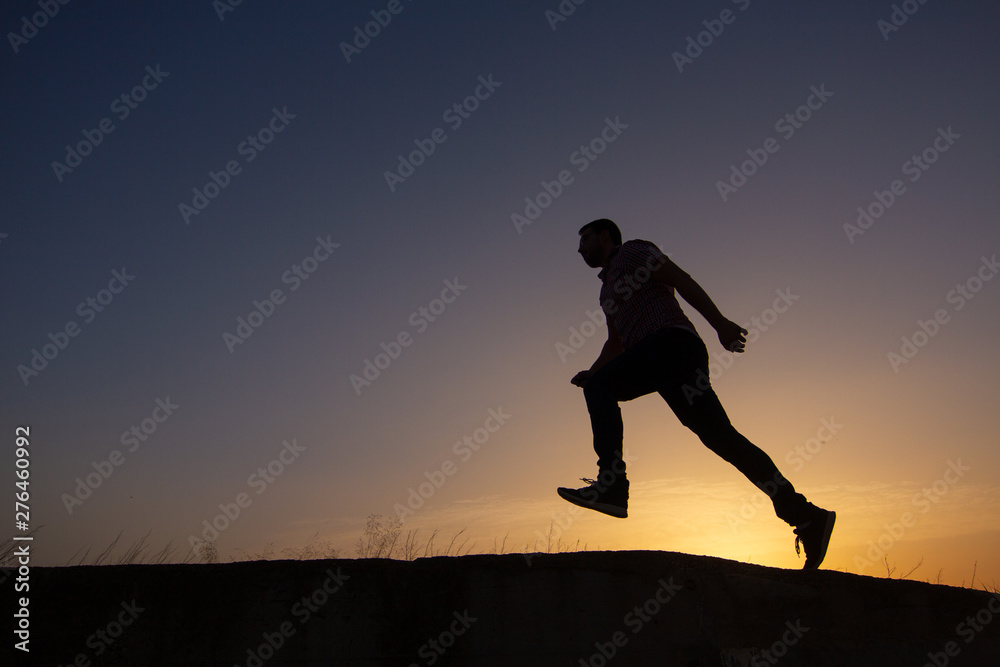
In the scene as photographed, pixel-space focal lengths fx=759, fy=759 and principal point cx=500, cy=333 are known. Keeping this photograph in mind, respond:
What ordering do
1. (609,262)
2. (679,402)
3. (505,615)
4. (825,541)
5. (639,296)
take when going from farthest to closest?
(609,262)
(639,296)
(679,402)
(825,541)
(505,615)

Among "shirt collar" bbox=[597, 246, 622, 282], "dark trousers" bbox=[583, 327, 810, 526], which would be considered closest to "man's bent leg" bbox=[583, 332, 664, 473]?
"dark trousers" bbox=[583, 327, 810, 526]

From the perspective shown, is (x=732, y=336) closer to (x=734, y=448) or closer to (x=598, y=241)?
(x=734, y=448)

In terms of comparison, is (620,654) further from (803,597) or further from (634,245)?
(634,245)

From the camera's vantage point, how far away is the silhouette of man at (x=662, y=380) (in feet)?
11.7

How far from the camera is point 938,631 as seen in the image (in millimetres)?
3219

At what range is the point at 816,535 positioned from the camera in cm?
351

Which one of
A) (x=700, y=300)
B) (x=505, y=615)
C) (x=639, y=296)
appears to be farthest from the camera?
(x=639, y=296)

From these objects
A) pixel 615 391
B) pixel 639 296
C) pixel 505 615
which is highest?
pixel 639 296

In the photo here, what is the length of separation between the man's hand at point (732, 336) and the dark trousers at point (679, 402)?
0.14 metres

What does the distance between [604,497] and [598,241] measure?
144cm

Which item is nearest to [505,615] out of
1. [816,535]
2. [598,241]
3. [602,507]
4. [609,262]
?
[602,507]

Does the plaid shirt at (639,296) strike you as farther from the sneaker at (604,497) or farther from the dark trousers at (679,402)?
the sneaker at (604,497)

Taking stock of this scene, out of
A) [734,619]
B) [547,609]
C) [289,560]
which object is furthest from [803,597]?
[289,560]

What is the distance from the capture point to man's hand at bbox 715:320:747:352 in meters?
3.59
